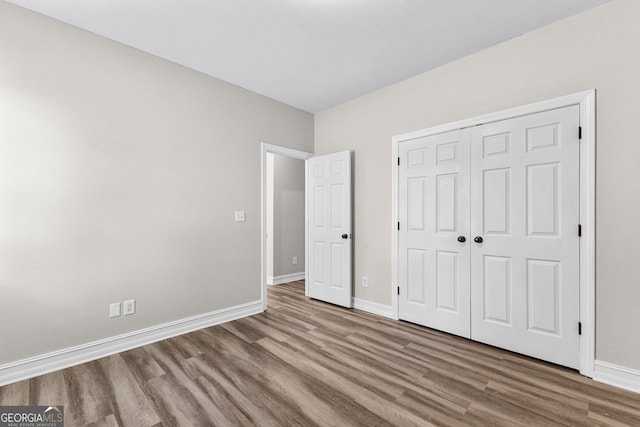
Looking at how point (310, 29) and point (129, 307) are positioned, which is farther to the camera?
point (129, 307)

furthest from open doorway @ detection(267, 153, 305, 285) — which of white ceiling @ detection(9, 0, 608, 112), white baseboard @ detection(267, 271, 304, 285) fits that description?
white ceiling @ detection(9, 0, 608, 112)

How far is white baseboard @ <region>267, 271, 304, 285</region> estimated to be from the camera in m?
4.92

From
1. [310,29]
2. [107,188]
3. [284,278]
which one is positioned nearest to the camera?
[310,29]

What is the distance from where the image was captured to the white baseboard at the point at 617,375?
6.20ft

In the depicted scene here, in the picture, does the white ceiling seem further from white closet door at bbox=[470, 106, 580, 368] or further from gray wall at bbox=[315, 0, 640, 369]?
white closet door at bbox=[470, 106, 580, 368]

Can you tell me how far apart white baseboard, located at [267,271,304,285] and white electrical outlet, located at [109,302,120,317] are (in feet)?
8.65

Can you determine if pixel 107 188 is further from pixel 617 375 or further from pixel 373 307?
pixel 617 375

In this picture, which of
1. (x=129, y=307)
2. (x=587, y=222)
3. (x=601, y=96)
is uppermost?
(x=601, y=96)

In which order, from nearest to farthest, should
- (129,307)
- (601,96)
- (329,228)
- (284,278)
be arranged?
(601,96), (129,307), (329,228), (284,278)

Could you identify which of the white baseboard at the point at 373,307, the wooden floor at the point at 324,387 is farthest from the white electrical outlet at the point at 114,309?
the white baseboard at the point at 373,307

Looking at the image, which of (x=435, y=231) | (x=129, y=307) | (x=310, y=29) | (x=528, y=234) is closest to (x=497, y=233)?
(x=528, y=234)

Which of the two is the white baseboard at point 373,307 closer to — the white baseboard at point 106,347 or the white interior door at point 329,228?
the white interior door at point 329,228

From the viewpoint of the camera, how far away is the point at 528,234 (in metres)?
2.35

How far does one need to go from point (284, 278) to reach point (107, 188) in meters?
3.25
